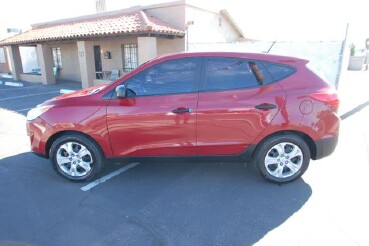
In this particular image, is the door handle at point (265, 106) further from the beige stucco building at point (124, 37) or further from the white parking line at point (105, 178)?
the beige stucco building at point (124, 37)

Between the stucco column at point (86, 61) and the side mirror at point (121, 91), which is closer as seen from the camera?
the side mirror at point (121, 91)

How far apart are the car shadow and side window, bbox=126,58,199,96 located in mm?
1283

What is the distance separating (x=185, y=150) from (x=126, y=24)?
9071 mm

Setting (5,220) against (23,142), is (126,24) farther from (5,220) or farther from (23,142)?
(5,220)

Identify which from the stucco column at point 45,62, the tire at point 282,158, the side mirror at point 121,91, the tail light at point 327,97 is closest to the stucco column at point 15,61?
the stucco column at point 45,62

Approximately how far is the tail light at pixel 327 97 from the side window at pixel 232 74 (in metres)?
0.62

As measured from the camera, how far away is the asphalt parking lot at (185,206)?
2529 mm

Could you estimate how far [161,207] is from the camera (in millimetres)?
3006

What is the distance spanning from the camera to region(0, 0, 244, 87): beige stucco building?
1027 cm

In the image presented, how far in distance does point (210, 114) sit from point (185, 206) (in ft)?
3.79

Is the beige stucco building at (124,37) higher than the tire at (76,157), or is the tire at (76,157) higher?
the beige stucco building at (124,37)

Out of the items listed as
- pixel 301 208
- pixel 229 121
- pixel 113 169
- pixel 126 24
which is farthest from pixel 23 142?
pixel 126 24

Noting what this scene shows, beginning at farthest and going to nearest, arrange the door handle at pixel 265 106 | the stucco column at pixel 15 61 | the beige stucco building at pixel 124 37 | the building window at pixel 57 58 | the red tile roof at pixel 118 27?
the building window at pixel 57 58 < the stucco column at pixel 15 61 < the beige stucco building at pixel 124 37 < the red tile roof at pixel 118 27 < the door handle at pixel 265 106

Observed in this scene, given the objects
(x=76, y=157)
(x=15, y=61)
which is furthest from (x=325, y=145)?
(x=15, y=61)
